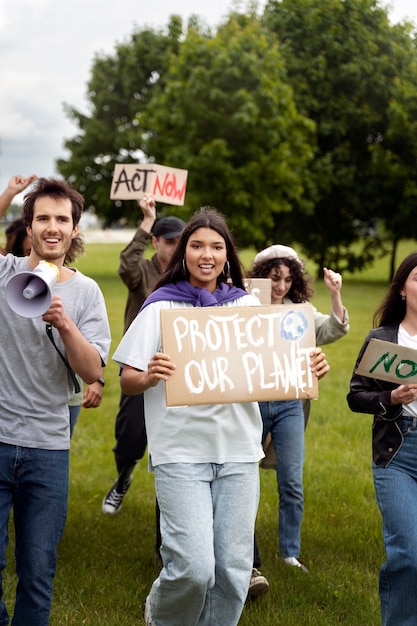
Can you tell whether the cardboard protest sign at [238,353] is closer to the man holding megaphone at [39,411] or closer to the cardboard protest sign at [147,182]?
the man holding megaphone at [39,411]

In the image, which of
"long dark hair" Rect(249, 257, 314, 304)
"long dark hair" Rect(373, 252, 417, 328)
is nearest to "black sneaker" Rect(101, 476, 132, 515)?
"long dark hair" Rect(249, 257, 314, 304)

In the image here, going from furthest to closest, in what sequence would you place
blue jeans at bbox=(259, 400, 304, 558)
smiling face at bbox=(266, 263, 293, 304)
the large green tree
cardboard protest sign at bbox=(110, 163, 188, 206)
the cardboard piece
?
the large green tree, cardboard protest sign at bbox=(110, 163, 188, 206), smiling face at bbox=(266, 263, 293, 304), blue jeans at bbox=(259, 400, 304, 558), the cardboard piece

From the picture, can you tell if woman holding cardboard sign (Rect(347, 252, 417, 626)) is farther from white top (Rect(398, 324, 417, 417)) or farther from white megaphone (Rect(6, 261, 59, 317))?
white megaphone (Rect(6, 261, 59, 317))

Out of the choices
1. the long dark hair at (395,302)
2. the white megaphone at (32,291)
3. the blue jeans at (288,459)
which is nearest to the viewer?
the white megaphone at (32,291)

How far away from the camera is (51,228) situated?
147 inches

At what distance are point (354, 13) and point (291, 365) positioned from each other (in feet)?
20.7

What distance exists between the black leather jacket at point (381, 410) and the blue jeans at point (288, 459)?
1.42 metres

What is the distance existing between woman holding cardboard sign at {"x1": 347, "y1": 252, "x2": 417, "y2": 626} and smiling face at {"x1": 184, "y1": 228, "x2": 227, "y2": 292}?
83 centimetres

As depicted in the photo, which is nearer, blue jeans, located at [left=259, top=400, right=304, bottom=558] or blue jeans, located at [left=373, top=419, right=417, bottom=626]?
blue jeans, located at [left=373, top=419, right=417, bottom=626]

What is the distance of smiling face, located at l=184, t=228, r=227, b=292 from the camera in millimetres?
4051

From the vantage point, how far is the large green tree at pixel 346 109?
30.8 ft

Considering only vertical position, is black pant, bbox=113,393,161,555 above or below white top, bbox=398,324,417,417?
below

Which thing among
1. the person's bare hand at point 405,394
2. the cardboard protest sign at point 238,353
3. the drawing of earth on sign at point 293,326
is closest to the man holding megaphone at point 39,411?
A: the cardboard protest sign at point 238,353

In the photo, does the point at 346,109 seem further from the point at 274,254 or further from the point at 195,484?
the point at 195,484
